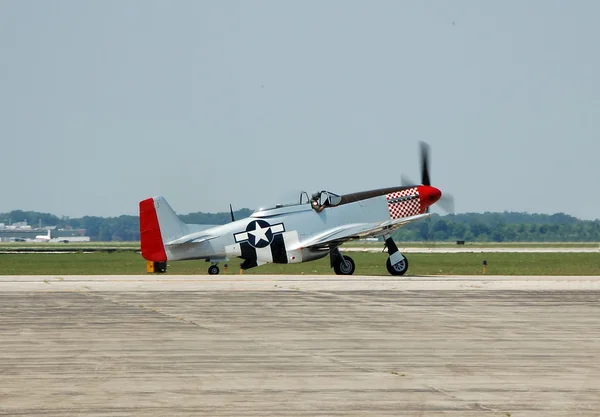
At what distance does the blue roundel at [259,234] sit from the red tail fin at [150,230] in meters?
3.04

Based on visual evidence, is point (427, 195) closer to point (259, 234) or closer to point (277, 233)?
point (277, 233)

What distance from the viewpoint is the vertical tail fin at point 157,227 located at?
34.4 m

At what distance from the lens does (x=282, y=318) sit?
19453 mm

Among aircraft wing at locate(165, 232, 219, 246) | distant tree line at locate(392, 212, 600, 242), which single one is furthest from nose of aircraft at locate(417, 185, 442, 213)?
distant tree line at locate(392, 212, 600, 242)

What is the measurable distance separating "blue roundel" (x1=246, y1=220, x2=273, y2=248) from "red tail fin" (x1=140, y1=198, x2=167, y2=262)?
304 centimetres

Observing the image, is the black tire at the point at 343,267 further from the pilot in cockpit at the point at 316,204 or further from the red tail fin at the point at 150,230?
the red tail fin at the point at 150,230

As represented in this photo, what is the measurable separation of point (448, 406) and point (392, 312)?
1004 centimetres

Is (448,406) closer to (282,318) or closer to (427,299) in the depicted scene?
(282,318)

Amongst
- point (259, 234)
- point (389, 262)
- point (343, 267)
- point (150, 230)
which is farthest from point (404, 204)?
point (150, 230)

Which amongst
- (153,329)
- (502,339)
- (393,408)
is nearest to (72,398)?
(393,408)

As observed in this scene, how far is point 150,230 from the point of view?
3444cm

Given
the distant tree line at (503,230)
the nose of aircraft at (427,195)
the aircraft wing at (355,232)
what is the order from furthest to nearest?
the distant tree line at (503,230) → the nose of aircraft at (427,195) → the aircraft wing at (355,232)

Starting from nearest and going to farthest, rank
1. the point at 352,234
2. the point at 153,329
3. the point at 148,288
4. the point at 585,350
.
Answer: the point at 585,350
the point at 153,329
the point at 148,288
the point at 352,234

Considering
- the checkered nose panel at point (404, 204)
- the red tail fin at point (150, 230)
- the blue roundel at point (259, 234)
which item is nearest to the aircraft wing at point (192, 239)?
the red tail fin at point (150, 230)
